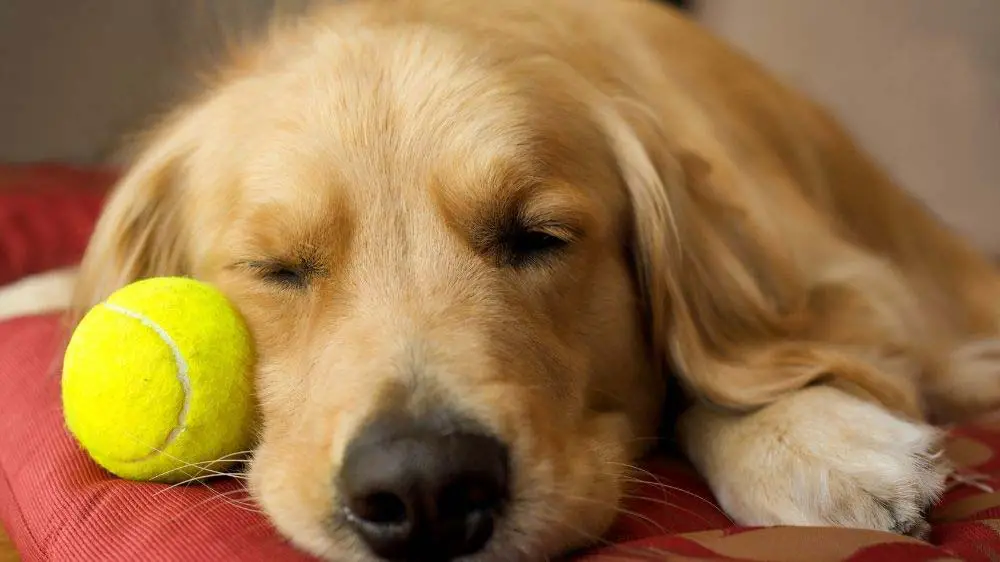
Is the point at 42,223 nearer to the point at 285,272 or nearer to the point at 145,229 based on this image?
the point at 145,229

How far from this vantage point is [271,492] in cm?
150

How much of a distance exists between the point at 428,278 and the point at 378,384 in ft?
0.91

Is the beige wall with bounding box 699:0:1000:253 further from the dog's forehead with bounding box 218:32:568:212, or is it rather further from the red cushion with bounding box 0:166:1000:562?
the dog's forehead with bounding box 218:32:568:212

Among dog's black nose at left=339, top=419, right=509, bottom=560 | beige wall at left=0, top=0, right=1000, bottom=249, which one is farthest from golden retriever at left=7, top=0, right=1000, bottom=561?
beige wall at left=0, top=0, right=1000, bottom=249

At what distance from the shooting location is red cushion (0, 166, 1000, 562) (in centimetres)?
129

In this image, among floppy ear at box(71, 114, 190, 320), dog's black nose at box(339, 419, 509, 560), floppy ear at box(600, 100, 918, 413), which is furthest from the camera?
floppy ear at box(71, 114, 190, 320)

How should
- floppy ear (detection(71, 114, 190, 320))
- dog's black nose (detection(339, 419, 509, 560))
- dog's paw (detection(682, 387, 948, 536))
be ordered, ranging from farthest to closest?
1. floppy ear (detection(71, 114, 190, 320))
2. dog's paw (detection(682, 387, 948, 536))
3. dog's black nose (detection(339, 419, 509, 560))

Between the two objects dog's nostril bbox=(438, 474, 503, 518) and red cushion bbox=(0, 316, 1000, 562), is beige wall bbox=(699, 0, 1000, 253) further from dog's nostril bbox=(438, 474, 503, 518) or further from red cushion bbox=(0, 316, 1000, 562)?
dog's nostril bbox=(438, 474, 503, 518)

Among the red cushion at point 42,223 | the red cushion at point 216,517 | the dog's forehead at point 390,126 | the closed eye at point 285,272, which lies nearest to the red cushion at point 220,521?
the red cushion at point 216,517

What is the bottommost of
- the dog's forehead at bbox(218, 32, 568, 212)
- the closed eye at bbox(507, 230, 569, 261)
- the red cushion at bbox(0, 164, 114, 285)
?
the red cushion at bbox(0, 164, 114, 285)

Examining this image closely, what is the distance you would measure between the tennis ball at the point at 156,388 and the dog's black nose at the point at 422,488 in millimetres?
369

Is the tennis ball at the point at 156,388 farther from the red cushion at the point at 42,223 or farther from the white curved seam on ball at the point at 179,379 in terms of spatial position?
the red cushion at the point at 42,223

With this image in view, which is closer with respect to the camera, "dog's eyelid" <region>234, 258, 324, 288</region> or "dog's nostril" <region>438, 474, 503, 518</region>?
"dog's nostril" <region>438, 474, 503, 518</region>

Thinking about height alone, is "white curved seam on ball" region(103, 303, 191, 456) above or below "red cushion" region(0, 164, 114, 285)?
above
